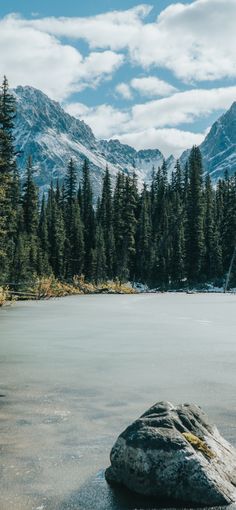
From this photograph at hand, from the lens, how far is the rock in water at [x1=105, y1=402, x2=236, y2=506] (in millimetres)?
5902

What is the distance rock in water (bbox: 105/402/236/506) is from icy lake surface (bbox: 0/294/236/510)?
11.3 inches

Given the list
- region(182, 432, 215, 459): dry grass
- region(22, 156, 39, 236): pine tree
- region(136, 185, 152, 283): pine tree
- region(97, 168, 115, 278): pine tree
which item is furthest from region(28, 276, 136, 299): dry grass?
region(182, 432, 215, 459): dry grass

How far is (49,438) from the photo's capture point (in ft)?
25.5

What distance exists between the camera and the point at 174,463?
20.0ft

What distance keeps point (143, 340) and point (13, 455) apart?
11.4m

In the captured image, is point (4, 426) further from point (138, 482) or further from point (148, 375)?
point (148, 375)

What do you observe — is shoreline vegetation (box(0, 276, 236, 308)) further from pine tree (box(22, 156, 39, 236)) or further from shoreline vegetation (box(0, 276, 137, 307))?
pine tree (box(22, 156, 39, 236))

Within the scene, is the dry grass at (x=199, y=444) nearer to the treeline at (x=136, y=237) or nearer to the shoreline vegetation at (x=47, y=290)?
the shoreline vegetation at (x=47, y=290)

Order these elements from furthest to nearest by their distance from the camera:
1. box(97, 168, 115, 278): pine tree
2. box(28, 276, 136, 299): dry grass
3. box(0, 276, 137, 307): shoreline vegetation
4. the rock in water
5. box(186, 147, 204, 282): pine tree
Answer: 1. box(97, 168, 115, 278): pine tree
2. box(186, 147, 204, 282): pine tree
3. box(28, 276, 136, 299): dry grass
4. box(0, 276, 137, 307): shoreline vegetation
5. the rock in water

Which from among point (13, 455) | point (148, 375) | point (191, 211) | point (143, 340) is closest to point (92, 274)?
point (191, 211)

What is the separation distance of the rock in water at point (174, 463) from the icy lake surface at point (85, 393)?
0.29 meters

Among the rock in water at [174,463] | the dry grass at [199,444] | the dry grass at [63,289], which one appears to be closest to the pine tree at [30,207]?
the dry grass at [63,289]

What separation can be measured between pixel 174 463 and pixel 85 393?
4.65 m

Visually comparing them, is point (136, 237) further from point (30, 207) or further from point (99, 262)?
point (30, 207)
